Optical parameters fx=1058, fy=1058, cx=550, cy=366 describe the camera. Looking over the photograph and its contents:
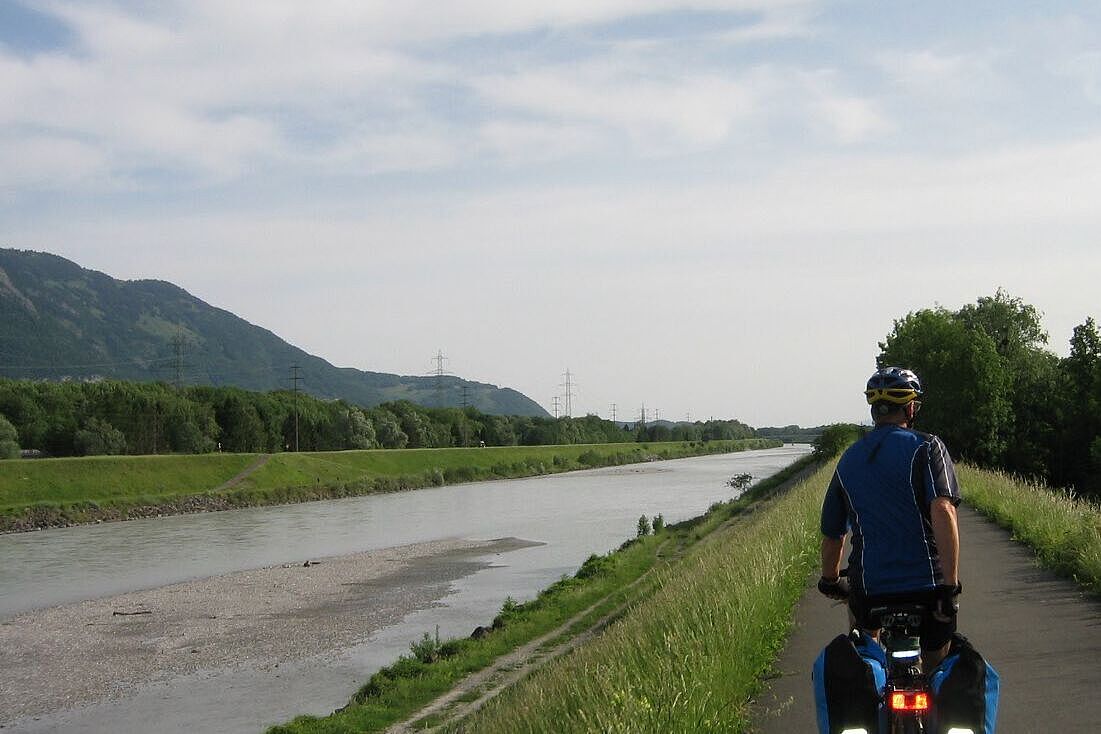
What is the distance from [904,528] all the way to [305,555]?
38.2m

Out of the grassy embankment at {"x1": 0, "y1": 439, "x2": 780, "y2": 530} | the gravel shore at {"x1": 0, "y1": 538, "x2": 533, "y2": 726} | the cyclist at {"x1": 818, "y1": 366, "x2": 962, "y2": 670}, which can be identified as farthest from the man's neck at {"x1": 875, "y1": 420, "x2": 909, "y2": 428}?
the grassy embankment at {"x1": 0, "y1": 439, "x2": 780, "y2": 530}

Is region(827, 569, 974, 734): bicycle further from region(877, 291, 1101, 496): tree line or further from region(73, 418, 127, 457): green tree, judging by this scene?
region(73, 418, 127, 457): green tree

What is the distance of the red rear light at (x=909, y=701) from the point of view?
4.18m

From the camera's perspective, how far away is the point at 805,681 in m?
8.43

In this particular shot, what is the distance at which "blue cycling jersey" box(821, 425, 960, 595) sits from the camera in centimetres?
457

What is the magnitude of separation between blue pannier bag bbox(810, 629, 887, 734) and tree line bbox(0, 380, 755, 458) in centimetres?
8711

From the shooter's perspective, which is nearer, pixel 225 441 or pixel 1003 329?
pixel 1003 329

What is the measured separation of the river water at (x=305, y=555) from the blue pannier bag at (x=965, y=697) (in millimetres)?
14095

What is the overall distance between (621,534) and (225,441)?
76.5m

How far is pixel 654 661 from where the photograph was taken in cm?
757

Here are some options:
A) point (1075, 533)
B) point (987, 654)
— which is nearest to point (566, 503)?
point (1075, 533)

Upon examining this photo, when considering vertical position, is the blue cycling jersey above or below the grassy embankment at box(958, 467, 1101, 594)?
above

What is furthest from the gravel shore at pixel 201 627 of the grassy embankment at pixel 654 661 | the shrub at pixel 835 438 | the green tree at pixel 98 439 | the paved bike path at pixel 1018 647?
the green tree at pixel 98 439

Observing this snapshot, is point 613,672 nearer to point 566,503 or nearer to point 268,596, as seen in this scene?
point 268,596
